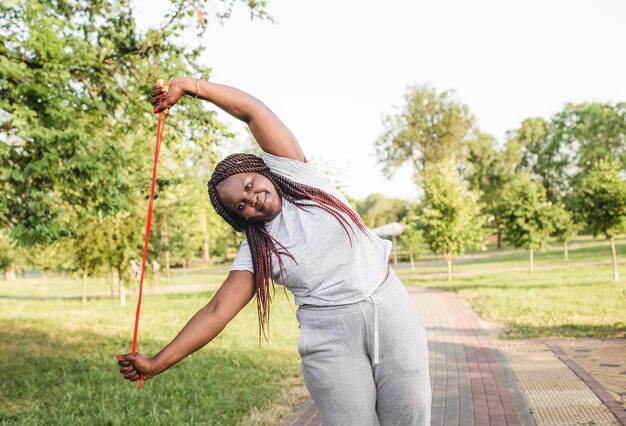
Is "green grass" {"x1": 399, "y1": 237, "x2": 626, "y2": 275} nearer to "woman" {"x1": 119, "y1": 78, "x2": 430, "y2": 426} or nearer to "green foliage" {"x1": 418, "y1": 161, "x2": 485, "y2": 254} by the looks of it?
"green foliage" {"x1": 418, "y1": 161, "x2": 485, "y2": 254}

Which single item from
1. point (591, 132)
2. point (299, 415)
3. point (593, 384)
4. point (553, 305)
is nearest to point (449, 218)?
point (553, 305)

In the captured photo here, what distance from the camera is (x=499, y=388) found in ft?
19.2

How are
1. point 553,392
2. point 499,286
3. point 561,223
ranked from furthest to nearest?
1. point 561,223
2. point 499,286
3. point 553,392

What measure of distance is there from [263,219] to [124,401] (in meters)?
4.48

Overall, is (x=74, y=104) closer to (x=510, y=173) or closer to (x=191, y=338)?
(x=191, y=338)

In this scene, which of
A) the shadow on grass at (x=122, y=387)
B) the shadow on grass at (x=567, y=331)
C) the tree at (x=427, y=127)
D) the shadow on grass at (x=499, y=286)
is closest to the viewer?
the shadow on grass at (x=122, y=387)

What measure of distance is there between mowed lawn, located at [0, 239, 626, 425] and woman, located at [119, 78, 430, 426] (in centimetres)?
296

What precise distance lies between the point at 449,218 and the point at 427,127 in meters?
18.3

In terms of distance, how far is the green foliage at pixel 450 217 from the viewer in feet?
72.7

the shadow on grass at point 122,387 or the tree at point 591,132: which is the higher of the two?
the tree at point 591,132

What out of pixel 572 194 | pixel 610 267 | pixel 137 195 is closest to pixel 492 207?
pixel 572 194

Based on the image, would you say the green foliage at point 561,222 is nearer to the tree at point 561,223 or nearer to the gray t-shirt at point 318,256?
the tree at point 561,223

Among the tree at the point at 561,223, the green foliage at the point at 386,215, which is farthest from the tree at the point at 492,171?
the tree at the point at 561,223

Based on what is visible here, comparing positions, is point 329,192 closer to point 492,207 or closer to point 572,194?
point 492,207
